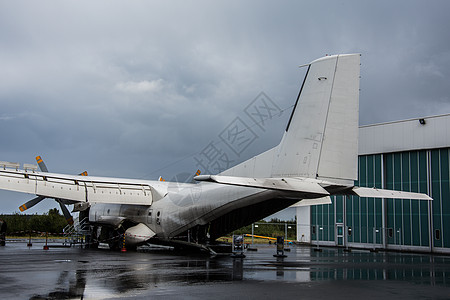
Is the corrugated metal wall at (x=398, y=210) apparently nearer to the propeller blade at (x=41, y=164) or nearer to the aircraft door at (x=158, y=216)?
the aircraft door at (x=158, y=216)

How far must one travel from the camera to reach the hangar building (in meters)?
30.2

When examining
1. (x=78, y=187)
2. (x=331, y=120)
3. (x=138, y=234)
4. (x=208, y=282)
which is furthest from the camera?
(x=138, y=234)

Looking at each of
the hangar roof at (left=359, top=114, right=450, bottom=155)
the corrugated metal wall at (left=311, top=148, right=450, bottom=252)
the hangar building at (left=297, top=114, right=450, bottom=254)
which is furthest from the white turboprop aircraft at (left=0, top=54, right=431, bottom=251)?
the hangar roof at (left=359, top=114, right=450, bottom=155)

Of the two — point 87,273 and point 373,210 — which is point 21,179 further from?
point 373,210

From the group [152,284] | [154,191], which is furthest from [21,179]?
[152,284]

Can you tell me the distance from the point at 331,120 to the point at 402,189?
19.8m

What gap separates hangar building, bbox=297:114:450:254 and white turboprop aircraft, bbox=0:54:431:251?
13.7 metres

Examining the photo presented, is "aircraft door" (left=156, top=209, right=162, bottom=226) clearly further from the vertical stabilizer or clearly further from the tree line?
the tree line

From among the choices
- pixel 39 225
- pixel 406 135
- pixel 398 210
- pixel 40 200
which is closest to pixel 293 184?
pixel 40 200

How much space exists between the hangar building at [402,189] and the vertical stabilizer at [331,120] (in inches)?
682

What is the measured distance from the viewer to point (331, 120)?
51.0 ft

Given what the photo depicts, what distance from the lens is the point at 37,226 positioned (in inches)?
1978

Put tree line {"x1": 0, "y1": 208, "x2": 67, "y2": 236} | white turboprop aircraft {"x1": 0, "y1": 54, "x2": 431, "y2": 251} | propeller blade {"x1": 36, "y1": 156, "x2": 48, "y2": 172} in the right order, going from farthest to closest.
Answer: tree line {"x1": 0, "y1": 208, "x2": 67, "y2": 236} < propeller blade {"x1": 36, "y1": 156, "x2": 48, "y2": 172} < white turboprop aircraft {"x1": 0, "y1": 54, "x2": 431, "y2": 251}

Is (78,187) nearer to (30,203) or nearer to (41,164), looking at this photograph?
(30,203)
